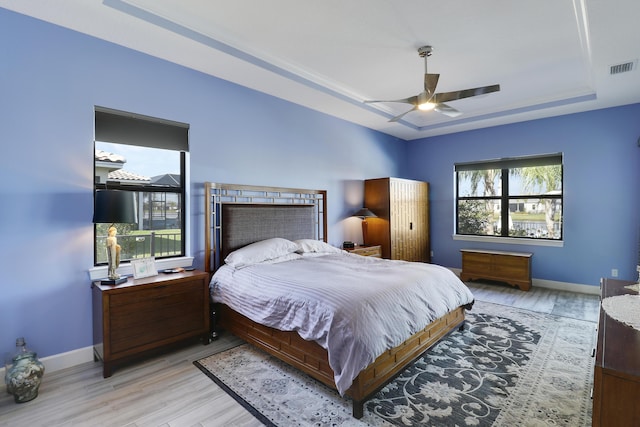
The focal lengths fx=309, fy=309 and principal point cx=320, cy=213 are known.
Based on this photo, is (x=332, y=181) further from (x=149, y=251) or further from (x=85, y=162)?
(x=85, y=162)

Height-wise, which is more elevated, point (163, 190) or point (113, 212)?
point (163, 190)

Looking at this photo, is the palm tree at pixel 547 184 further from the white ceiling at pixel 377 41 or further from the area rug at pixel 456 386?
the area rug at pixel 456 386

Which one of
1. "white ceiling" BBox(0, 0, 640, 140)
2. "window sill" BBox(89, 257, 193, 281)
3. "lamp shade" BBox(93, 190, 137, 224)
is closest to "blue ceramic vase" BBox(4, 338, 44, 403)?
"window sill" BBox(89, 257, 193, 281)

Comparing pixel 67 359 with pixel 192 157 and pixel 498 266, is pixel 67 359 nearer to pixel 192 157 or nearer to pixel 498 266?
pixel 192 157

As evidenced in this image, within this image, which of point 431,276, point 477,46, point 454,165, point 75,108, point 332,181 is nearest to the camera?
point 75,108

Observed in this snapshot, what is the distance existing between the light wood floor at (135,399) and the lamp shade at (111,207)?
1291 mm

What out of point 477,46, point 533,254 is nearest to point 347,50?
point 477,46

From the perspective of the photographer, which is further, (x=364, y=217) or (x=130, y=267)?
(x=364, y=217)

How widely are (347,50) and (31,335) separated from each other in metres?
3.93

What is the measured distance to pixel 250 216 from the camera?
386cm

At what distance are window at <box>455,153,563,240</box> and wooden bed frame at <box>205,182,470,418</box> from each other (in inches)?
125

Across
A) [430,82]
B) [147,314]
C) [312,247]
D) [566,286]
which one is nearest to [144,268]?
[147,314]

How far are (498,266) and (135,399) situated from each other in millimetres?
5452

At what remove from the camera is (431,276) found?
2939 mm
